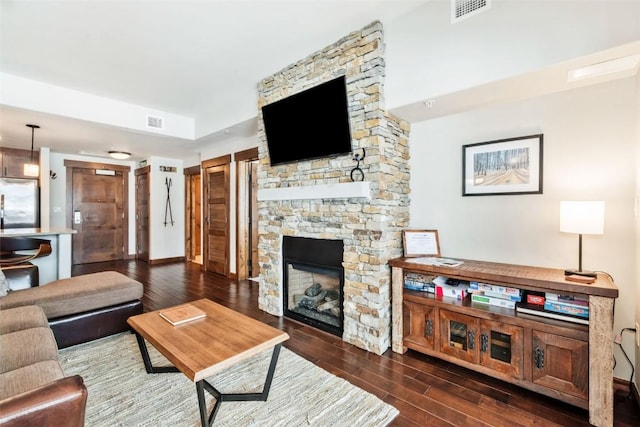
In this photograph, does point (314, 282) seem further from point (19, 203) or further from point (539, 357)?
point (19, 203)

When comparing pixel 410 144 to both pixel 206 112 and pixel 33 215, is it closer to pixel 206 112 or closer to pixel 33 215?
pixel 206 112

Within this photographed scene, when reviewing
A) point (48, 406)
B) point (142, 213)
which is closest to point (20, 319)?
point (48, 406)

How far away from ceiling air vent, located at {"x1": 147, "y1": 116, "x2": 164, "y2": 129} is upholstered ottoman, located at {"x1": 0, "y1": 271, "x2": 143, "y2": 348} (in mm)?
2450

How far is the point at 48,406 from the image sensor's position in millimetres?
913

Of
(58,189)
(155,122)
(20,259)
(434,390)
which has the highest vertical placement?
(155,122)

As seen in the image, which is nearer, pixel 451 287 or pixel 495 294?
pixel 495 294

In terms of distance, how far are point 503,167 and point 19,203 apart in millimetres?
7590

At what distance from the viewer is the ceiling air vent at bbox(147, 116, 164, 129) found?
445cm

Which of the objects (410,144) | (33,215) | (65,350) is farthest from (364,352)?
(33,215)

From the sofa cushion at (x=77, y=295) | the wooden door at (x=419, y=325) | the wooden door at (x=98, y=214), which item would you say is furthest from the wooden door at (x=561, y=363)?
the wooden door at (x=98, y=214)

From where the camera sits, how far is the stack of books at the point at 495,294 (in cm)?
217

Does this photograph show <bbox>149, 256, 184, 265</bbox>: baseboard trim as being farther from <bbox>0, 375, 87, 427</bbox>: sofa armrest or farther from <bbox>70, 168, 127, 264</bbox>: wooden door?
<bbox>0, 375, 87, 427</bbox>: sofa armrest

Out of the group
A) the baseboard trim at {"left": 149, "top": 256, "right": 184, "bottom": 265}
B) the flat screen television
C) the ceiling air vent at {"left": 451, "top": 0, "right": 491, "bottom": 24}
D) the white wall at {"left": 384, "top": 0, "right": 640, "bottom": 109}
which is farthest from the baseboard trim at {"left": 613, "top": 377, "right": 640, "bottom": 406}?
the baseboard trim at {"left": 149, "top": 256, "right": 184, "bottom": 265}

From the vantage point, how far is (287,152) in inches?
126
